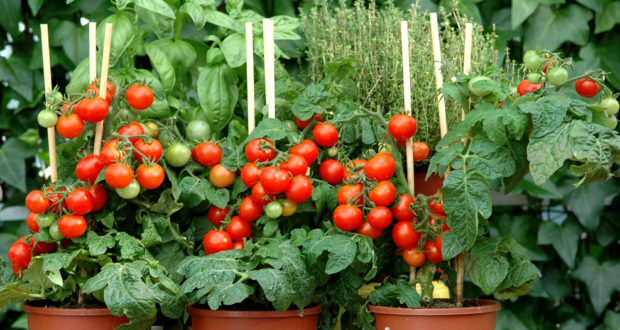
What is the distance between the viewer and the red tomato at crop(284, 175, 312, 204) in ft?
4.02

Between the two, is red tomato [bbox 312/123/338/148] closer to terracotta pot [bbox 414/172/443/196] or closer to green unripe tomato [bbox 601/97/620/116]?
terracotta pot [bbox 414/172/443/196]

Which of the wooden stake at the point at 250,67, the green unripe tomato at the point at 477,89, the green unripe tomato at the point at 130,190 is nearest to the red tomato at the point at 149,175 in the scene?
the green unripe tomato at the point at 130,190

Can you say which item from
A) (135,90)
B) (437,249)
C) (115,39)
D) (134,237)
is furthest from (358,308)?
(115,39)

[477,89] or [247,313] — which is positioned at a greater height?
[477,89]

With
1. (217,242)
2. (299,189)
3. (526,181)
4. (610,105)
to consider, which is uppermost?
(610,105)

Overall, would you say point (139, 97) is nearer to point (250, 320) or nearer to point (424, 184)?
point (250, 320)

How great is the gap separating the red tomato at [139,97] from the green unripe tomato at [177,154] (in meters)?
0.10

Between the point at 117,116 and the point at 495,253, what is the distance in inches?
30.5

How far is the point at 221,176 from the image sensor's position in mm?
1333

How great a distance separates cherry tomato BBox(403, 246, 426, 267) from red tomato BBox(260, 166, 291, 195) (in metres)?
0.26

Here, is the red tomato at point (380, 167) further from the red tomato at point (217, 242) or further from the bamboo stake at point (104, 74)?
the bamboo stake at point (104, 74)

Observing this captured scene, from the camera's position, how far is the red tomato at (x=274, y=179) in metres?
1.20

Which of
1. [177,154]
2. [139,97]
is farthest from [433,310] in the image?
[139,97]

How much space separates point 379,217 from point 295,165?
18 centimetres
